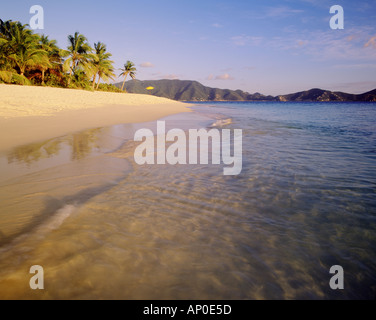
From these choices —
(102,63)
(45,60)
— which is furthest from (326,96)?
(45,60)

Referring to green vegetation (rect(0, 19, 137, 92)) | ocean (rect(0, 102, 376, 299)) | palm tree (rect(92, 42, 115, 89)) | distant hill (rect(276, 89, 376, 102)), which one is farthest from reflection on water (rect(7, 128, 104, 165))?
distant hill (rect(276, 89, 376, 102))

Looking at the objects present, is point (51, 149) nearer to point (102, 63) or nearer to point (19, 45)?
point (19, 45)

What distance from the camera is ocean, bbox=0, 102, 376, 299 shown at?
173cm

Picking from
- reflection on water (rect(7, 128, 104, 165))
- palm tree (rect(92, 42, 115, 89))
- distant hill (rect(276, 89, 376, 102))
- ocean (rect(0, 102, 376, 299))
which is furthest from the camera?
distant hill (rect(276, 89, 376, 102))

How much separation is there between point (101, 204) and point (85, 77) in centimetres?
4035

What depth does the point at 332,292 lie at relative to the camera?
173 cm

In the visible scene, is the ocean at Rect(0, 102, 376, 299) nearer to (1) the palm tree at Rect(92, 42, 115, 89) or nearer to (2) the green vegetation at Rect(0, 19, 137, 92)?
(2) the green vegetation at Rect(0, 19, 137, 92)

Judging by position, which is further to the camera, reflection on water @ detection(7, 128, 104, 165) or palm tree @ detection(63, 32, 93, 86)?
palm tree @ detection(63, 32, 93, 86)

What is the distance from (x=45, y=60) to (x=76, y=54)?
7676 millimetres

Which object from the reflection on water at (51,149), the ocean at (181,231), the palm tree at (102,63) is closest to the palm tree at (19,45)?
the palm tree at (102,63)

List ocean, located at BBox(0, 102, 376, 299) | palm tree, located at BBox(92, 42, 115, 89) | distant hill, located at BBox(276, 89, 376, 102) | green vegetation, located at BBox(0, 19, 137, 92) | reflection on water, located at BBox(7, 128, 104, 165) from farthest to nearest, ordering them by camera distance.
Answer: distant hill, located at BBox(276, 89, 376, 102), palm tree, located at BBox(92, 42, 115, 89), green vegetation, located at BBox(0, 19, 137, 92), reflection on water, located at BBox(7, 128, 104, 165), ocean, located at BBox(0, 102, 376, 299)

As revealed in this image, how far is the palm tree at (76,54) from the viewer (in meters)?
32.9

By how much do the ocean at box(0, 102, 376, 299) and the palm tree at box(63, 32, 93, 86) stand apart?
1394 inches
